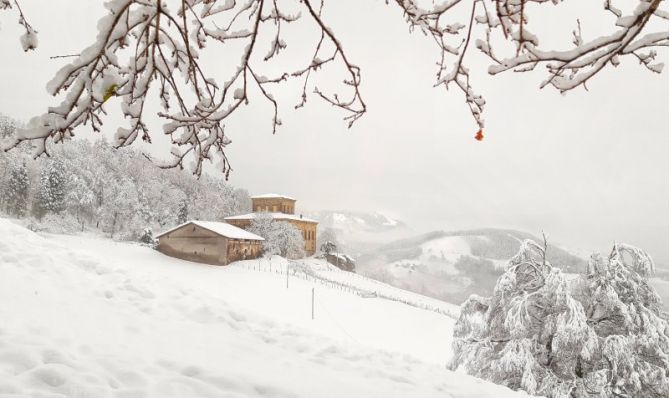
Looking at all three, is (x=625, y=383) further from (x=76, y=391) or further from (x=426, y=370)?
(x=76, y=391)

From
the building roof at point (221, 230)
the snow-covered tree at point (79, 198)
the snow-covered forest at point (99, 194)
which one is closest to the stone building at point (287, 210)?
the snow-covered forest at point (99, 194)

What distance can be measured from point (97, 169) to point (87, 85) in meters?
79.7

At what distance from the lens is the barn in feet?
132

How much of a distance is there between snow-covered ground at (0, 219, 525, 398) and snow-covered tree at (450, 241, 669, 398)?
15.3 feet

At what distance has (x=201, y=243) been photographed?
134 ft

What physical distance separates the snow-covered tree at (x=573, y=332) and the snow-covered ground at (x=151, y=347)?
466 centimetres

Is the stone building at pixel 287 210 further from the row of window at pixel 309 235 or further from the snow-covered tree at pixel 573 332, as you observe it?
the snow-covered tree at pixel 573 332

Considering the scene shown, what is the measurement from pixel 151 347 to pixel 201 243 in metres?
37.9

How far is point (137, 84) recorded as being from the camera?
2594 millimetres

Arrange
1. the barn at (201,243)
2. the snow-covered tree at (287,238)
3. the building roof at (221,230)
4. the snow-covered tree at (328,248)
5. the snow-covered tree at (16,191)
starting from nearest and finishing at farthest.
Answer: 1. the barn at (201,243)
2. the building roof at (221,230)
3. the snow-covered tree at (287,238)
4. the snow-covered tree at (16,191)
5. the snow-covered tree at (328,248)

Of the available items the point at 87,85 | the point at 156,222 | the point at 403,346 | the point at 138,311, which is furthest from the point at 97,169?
the point at 87,85

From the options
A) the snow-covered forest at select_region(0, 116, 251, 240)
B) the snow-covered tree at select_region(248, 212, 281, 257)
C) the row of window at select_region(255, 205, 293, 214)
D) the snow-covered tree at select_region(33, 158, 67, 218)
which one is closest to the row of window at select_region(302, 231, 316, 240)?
the row of window at select_region(255, 205, 293, 214)

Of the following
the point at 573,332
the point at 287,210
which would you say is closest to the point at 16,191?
the point at 287,210

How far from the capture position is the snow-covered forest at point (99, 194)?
5512 centimetres
